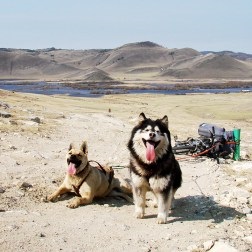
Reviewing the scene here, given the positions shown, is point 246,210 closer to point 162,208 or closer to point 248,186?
point 162,208

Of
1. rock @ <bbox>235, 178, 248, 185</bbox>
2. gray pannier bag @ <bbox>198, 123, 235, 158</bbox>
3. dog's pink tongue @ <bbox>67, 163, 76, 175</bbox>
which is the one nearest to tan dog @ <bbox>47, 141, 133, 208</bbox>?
dog's pink tongue @ <bbox>67, 163, 76, 175</bbox>

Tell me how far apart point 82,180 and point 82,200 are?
1.28 ft

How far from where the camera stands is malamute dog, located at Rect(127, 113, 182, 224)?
8.20 metres

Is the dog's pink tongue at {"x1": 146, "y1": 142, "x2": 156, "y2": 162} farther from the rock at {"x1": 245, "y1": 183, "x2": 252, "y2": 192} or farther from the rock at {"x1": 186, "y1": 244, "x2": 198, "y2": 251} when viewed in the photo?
the rock at {"x1": 245, "y1": 183, "x2": 252, "y2": 192}

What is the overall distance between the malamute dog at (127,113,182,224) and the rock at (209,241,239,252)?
155cm

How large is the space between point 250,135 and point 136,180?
1696cm

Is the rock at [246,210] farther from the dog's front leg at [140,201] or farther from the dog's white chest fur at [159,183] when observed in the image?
the dog's front leg at [140,201]

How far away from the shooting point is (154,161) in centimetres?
828

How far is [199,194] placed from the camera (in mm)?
10625

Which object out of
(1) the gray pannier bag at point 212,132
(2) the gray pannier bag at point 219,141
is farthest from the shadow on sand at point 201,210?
(1) the gray pannier bag at point 212,132

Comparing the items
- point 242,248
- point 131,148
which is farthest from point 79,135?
point 242,248

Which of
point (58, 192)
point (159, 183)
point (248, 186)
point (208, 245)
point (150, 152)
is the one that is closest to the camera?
point (208, 245)

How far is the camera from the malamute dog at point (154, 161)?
8.20 metres

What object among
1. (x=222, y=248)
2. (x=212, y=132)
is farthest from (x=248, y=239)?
(x=212, y=132)
